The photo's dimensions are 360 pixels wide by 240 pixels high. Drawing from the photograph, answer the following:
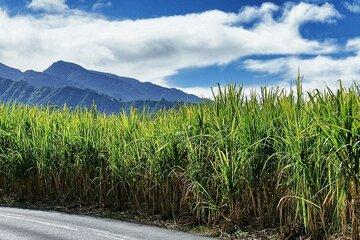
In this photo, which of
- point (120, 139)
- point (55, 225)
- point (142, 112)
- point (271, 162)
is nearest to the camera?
point (271, 162)

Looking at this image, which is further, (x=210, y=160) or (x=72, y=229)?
(x=72, y=229)

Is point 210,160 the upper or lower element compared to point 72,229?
upper

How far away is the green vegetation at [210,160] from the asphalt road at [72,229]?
1096mm

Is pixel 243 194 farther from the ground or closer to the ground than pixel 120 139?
closer to the ground

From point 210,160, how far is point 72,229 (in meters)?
3.68

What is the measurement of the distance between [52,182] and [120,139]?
3.52 metres

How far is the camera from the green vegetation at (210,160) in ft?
33.9

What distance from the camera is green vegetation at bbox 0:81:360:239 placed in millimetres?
10344

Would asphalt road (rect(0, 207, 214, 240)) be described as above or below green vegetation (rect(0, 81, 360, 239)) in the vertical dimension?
below

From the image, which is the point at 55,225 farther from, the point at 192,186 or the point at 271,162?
the point at 271,162

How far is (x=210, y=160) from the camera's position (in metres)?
12.8

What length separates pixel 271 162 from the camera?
1209 cm

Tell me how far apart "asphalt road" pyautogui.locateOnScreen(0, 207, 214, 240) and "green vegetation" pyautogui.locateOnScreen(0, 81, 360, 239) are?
43.1 inches

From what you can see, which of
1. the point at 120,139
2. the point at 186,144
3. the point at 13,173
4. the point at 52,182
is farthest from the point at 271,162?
the point at 13,173
